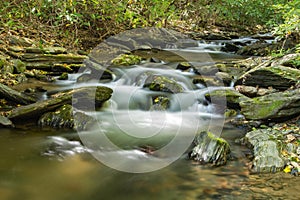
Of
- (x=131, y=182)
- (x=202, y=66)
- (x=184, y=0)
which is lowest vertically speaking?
(x=131, y=182)

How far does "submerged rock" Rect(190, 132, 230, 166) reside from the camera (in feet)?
12.0

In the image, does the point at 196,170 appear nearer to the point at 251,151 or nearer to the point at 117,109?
the point at 251,151

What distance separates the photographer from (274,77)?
19.2ft

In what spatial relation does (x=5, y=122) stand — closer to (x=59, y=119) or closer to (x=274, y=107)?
(x=59, y=119)

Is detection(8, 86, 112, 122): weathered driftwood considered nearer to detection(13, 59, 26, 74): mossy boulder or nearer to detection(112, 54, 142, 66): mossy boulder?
detection(13, 59, 26, 74): mossy boulder

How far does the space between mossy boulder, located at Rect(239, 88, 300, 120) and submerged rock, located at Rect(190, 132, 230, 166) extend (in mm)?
1160

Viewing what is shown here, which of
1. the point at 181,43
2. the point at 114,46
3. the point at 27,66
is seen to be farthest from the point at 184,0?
the point at 27,66

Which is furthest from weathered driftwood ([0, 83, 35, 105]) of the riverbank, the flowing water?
the flowing water

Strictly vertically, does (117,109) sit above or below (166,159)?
above

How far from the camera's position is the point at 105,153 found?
13.2ft

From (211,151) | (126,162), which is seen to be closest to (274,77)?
(211,151)

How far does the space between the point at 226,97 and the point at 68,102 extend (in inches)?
118

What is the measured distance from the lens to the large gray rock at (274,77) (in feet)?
18.5

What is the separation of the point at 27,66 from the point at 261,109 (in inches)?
216
